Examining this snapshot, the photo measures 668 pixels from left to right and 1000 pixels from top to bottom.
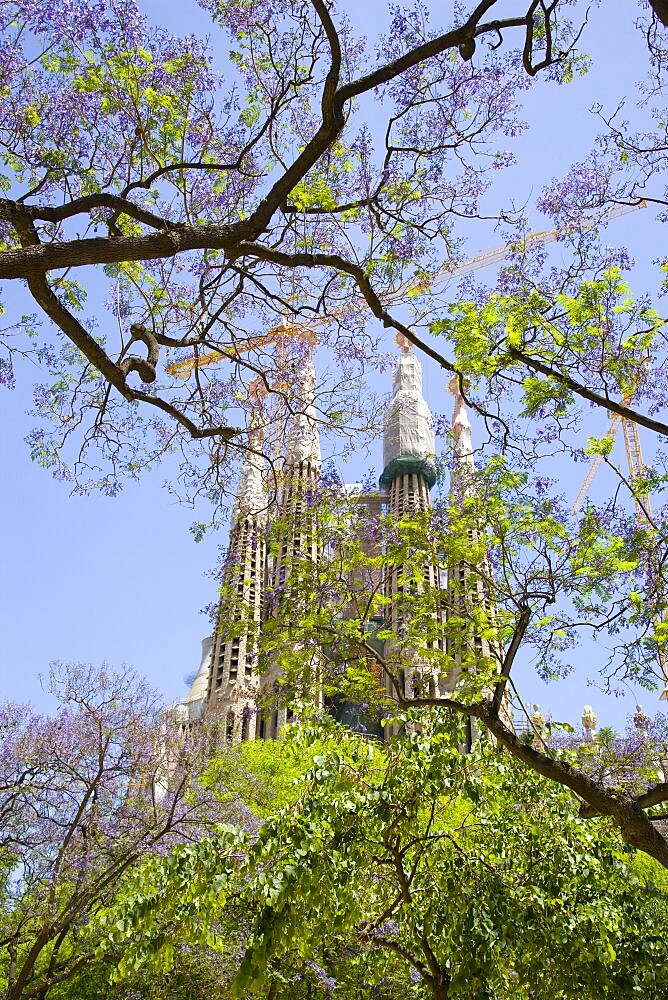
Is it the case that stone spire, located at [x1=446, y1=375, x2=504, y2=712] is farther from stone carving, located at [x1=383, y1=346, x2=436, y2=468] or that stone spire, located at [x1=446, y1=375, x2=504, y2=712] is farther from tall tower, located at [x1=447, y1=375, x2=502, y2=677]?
stone carving, located at [x1=383, y1=346, x2=436, y2=468]

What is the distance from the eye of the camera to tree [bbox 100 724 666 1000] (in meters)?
6.48

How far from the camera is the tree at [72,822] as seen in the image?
1327 cm

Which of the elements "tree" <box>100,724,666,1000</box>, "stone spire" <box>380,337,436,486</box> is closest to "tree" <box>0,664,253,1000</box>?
"tree" <box>100,724,666,1000</box>

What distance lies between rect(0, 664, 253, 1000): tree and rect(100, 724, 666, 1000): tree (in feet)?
18.9

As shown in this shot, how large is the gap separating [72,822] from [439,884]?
7619mm

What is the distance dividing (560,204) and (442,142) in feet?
5.60

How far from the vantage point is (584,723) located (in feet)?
174

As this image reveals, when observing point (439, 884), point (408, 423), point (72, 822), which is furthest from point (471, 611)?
point (408, 423)

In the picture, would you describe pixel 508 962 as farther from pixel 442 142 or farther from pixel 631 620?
pixel 442 142

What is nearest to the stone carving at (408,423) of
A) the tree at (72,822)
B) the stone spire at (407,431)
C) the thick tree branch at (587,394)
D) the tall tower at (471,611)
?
the stone spire at (407,431)

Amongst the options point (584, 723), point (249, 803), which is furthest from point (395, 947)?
point (584, 723)

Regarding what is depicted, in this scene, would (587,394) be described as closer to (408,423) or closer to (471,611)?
(471,611)

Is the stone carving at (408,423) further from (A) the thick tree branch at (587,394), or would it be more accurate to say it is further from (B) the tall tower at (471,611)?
(A) the thick tree branch at (587,394)

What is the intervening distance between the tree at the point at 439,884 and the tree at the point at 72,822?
5765 millimetres
